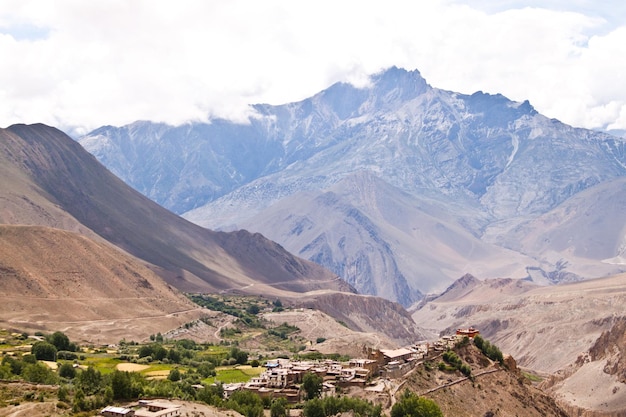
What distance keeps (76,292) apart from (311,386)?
101626 mm

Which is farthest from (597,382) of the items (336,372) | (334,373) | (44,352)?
(44,352)

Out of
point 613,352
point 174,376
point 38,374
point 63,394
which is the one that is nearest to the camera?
point 63,394

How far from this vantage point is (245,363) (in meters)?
115

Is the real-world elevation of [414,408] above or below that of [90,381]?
below

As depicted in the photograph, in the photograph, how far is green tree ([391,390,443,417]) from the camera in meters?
76.9

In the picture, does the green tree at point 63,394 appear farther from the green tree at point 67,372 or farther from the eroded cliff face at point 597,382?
the eroded cliff face at point 597,382

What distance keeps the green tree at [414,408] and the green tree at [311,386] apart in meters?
7.68

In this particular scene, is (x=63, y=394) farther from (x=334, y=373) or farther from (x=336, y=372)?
(x=336, y=372)

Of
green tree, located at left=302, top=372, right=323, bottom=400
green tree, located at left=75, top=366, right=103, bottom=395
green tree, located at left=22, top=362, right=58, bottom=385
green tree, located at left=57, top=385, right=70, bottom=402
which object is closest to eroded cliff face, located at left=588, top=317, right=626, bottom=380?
green tree, located at left=302, top=372, right=323, bottom=400

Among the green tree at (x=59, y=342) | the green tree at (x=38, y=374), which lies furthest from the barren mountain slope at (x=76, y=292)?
the green tree at (x=38, y=374)

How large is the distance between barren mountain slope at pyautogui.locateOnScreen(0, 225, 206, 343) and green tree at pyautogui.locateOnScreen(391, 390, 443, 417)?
8267 cm

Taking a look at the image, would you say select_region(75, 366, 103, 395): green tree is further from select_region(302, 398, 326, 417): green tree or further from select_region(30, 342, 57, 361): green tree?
select_region(30, 342, 57, 361): green tree

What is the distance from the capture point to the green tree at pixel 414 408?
3029 inches

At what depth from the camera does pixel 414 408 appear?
254 ft
